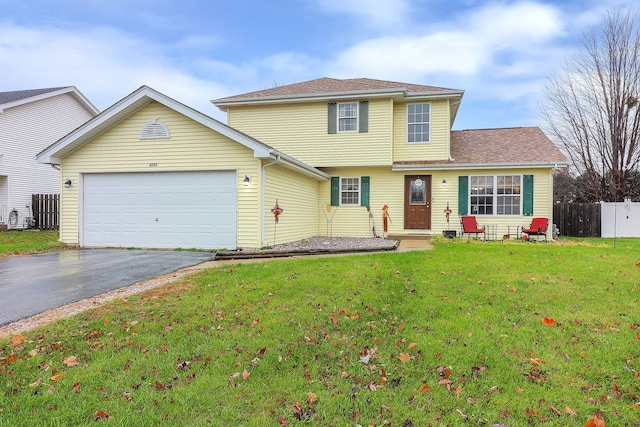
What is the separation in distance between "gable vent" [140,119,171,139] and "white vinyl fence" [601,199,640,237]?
15886 mm

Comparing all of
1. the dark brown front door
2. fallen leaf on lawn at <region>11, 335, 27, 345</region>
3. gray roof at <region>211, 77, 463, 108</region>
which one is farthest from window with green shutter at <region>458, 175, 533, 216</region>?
fallen leaf on lawn at <region>11, 335, 27, 345</region>

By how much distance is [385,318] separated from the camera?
453 cm

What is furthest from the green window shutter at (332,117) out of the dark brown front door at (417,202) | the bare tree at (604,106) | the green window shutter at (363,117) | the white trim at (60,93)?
the white trim at (60,93)

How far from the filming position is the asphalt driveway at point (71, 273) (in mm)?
5173

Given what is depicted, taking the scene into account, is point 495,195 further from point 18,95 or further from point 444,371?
point 18,95

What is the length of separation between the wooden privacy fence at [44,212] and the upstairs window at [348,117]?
14.1 metres

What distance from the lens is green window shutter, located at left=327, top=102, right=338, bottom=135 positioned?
45.9ft

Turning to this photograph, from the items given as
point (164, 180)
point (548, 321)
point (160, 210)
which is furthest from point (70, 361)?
point (164, 180)

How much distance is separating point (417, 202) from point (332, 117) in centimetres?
433

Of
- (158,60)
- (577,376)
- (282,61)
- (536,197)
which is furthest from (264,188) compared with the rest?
(282,61)

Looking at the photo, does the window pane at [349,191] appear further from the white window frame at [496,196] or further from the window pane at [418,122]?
the white window frame at [496,196]

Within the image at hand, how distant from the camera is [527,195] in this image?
13.1 m

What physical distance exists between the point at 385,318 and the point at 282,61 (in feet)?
90.9

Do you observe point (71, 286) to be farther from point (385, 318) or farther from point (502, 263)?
point (502, 263)
